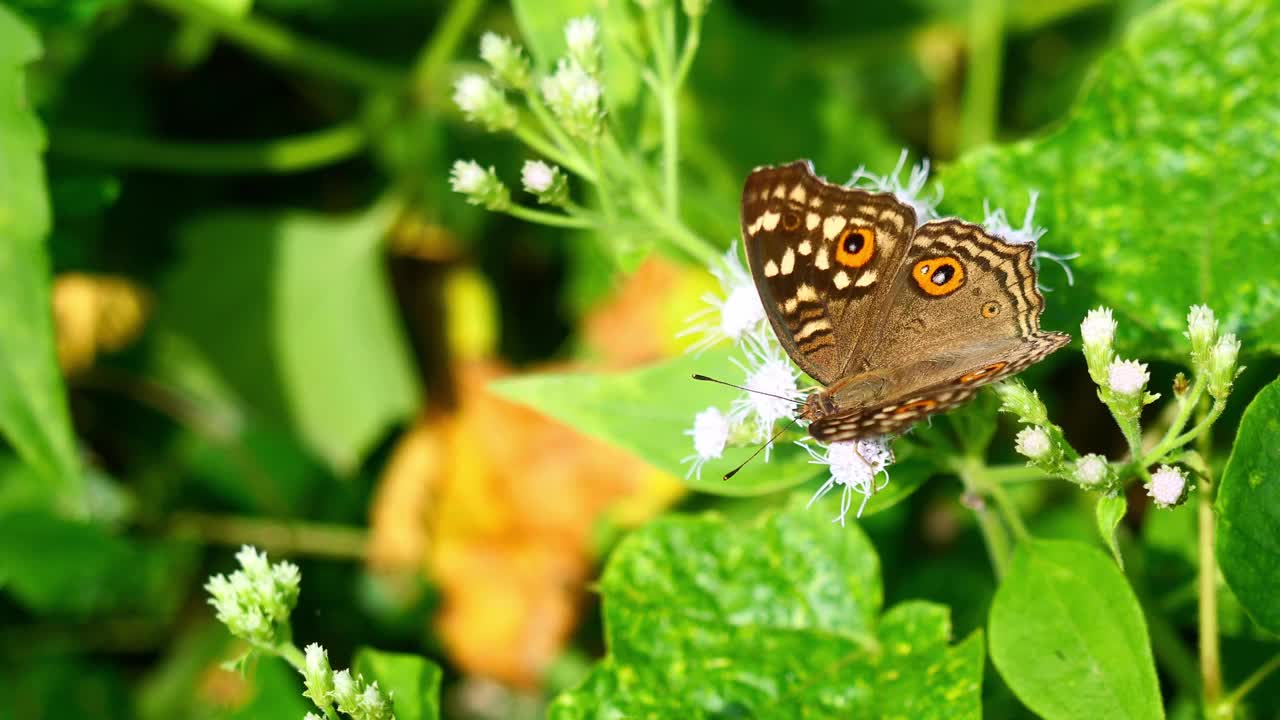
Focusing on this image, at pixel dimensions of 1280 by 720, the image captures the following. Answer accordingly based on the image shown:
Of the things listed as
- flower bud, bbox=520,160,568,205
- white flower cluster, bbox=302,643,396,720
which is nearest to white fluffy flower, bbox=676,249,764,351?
flower bud, bbox=520,160,568,205

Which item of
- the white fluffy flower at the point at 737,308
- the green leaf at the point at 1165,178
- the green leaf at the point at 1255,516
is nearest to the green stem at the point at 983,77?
the green leaf at the point at 1165,178

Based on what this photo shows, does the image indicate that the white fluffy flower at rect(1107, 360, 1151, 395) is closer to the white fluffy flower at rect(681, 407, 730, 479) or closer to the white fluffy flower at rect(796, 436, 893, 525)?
the white fluffy flower at rect(796, 436, 893, 525)

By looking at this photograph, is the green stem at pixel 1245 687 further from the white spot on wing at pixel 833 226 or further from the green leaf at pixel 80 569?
the green leaf at pixel 80 569

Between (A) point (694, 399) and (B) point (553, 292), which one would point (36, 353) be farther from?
(B) point (553, 292)

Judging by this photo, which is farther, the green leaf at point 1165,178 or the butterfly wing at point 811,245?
the green leaf at point 1165,178

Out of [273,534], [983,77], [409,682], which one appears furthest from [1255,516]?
[273,534]
